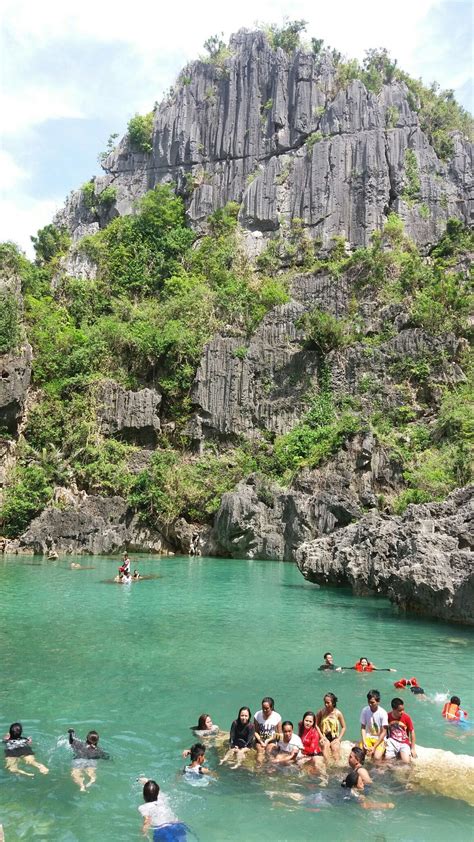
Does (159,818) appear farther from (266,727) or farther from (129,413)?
(129,413)

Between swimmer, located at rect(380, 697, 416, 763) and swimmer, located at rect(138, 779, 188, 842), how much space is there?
8.72 ft

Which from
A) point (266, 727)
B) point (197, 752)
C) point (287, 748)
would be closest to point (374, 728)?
point (287, 748)

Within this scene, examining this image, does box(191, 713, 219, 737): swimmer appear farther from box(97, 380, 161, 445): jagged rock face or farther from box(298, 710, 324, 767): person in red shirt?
box(97, 380, 161, 445): jagged rock face

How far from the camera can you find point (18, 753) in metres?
7.21

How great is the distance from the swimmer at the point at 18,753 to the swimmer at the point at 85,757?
1.10 ft

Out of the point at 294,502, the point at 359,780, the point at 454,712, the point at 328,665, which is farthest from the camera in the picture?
the point at 294,502

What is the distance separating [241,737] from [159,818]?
188 cm

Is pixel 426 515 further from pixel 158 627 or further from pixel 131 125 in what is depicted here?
pixel 131 125

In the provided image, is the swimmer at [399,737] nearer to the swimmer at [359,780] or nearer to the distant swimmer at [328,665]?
the swimmer at [359,780]

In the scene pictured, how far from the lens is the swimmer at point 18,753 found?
6976mm

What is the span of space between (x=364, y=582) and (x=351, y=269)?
95.7 feet

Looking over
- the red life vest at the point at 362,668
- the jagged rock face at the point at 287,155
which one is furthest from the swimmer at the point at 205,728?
the jagged rock face at the point at 287,155

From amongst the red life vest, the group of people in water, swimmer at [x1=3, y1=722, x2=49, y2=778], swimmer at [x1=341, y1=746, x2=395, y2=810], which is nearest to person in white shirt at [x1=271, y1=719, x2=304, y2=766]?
the group of people in water

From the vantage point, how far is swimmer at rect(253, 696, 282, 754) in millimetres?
7605
